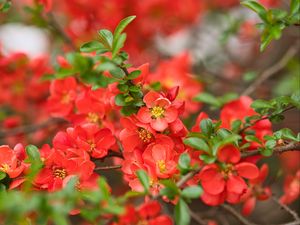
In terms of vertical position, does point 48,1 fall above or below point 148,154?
above

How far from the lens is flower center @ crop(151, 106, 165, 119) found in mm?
1146

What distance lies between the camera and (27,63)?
6.95ft

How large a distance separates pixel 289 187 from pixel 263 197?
0.51 feet

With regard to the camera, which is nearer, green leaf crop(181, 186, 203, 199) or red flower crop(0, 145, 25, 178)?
green leaf crop(181, 186, 203, 199)

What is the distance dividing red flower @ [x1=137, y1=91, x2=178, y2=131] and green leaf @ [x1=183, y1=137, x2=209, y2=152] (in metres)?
0.10

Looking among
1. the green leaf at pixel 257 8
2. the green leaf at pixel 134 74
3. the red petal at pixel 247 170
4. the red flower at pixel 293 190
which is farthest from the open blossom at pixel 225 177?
the red flower at pixel 293 190

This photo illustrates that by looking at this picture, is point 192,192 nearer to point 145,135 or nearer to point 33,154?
point 145,135

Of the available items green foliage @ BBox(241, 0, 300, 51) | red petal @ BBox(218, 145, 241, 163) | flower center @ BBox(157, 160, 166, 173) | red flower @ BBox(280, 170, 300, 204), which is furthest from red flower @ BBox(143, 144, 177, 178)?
red flower @ BBox(280, 170, 300, 204)

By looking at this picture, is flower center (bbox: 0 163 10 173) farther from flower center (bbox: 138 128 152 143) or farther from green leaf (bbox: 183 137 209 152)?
green leaf (bbox: 183 137 209 152)

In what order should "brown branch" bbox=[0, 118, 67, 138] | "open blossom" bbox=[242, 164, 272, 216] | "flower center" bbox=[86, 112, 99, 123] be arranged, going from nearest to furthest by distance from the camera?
"flower center" bbox=[86, 112, 99, 123]
"open blossom" bbox=[242, 164, 272, 216]
"brown branch" bbox=[0, 118, 67, 138]

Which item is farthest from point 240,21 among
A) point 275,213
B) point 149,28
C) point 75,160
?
point 75,160

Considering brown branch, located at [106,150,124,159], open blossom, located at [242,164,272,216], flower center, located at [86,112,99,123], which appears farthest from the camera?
open blossom, located at [242,164,272,216]

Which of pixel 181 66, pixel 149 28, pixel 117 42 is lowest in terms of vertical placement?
pixel 117 42

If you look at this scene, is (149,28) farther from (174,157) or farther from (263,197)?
(174,157)
